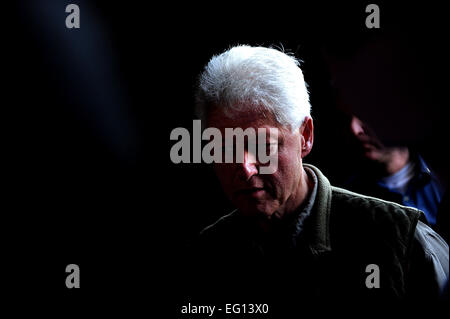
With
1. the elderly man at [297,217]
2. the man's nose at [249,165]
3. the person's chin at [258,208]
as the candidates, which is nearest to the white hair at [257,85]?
the elderly man at [297,217]

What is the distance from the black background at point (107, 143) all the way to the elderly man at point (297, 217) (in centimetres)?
28

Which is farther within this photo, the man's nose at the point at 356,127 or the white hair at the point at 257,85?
the man's nose at the point at 356,127

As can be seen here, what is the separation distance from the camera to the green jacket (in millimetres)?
1021

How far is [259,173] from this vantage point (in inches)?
42.2

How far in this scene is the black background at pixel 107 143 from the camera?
1.40 m

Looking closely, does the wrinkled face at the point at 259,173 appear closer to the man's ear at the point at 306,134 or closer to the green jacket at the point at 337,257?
the man's ear at the point at 306,134

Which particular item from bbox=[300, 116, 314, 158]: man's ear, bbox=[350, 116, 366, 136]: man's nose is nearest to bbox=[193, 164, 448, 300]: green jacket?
bbox=[300, 116, 314, 158]: man's ear

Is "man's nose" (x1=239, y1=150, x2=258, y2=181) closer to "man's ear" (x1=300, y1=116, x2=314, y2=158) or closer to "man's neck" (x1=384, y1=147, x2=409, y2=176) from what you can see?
"man's ear" (x1=300, y1=116, x2=314, y2=158)

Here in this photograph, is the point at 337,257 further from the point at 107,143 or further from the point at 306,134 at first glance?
the point at 107,143

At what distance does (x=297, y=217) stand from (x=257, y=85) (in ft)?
1.33

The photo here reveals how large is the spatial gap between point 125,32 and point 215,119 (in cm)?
62

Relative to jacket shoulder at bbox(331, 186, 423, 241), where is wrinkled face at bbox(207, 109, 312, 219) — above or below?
above
